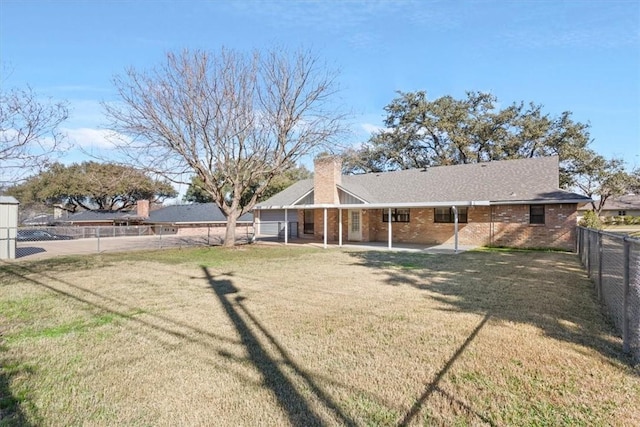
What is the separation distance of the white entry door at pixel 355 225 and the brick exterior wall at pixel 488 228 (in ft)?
0.60

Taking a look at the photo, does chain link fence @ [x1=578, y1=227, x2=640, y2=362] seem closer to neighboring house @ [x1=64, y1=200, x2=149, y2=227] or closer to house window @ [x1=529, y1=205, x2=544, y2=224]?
house window @ [x1=529, y1=205, x2=544, y2=224]

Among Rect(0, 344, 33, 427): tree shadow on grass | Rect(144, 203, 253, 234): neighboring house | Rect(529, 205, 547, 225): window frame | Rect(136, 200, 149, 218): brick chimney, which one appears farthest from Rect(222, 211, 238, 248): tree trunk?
Rect(136, 200, 149, 218): brick chimney

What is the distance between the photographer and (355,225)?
67.1 feet

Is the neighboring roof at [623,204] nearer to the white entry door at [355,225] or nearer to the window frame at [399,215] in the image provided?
the window frame at [399,215]

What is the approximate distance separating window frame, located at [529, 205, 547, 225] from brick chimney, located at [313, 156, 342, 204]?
875 cm

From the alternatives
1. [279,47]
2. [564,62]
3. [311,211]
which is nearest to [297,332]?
[279,47]

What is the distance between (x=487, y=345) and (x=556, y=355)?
66 cm

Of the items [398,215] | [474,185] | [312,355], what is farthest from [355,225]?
[312,355]

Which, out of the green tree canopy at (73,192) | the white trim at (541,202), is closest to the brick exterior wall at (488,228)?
the white trim at (541,202)

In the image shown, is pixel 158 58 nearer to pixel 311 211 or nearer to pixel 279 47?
pixel 279 47

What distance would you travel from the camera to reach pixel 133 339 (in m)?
4.48

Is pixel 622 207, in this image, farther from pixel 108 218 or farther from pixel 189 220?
pixel 108 218

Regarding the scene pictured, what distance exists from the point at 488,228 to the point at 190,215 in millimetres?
27200

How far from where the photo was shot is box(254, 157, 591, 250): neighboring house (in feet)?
50.2
